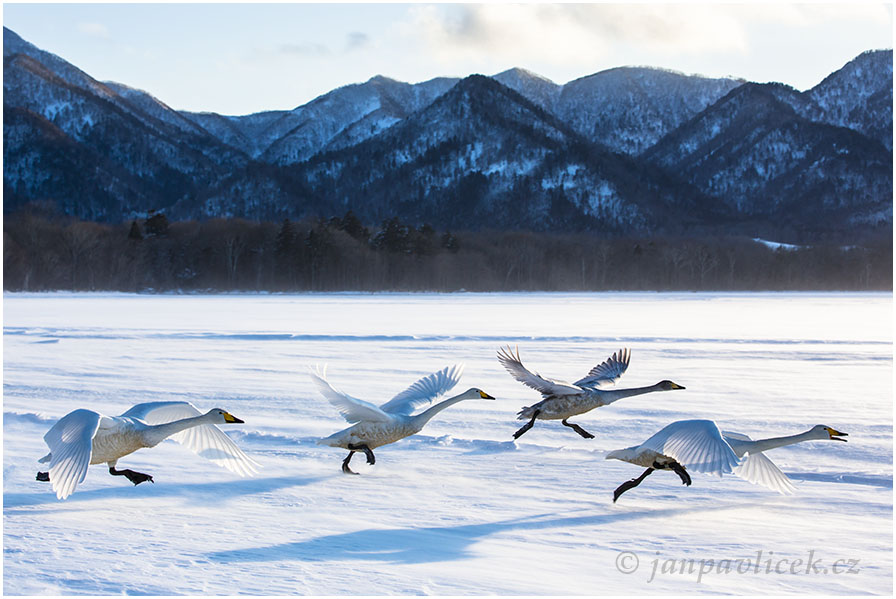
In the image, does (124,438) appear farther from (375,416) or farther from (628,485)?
(628,485)

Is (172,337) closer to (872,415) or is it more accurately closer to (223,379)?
(223,379)

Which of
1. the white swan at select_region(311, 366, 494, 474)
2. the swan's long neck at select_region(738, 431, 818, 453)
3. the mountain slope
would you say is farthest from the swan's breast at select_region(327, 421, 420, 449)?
the mountain slope

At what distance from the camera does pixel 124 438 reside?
486cm

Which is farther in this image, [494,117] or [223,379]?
[494,117]

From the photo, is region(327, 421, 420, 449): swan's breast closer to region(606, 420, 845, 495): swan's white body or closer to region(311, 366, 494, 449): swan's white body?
region(311, 366, 494, 449): swan's white body

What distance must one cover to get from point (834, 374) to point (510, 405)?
6019mm

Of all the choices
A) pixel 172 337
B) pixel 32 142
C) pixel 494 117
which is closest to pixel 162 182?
pixel 32 142

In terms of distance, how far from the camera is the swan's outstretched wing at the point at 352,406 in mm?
5395

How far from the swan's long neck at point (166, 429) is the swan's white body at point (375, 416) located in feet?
2.73

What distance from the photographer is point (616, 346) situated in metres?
17.6

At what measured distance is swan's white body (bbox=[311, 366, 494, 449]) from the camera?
17.9 feet

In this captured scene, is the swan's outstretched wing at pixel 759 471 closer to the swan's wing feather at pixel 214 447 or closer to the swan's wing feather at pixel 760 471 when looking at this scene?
the swan's wing feather at pixel 760 471

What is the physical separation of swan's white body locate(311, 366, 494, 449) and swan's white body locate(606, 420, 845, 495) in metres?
1.14

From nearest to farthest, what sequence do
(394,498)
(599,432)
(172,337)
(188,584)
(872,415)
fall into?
(188,584), (394,498), (599,432), (872,415), (172,337)
